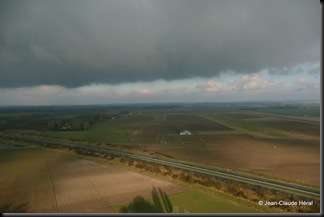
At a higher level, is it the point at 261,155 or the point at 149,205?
the point at 149,205

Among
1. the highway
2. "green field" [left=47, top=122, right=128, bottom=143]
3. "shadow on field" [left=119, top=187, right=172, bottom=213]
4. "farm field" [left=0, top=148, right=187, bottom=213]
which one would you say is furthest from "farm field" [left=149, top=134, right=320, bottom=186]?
"green field" [left=47, top=122, right=128, bottom=143]

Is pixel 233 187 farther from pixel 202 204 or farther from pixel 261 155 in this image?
pixel 261 155

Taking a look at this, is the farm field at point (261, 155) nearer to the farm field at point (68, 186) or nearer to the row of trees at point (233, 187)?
the row of trees at point (233, 187)

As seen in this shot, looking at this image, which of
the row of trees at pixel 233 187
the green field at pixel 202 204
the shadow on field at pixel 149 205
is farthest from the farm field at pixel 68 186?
the row of trees at pixel 233 187

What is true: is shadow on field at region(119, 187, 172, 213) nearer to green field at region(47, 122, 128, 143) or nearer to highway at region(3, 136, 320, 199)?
highway at region(3, 136, 320, 199)

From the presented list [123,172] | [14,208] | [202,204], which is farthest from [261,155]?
[14,208]
